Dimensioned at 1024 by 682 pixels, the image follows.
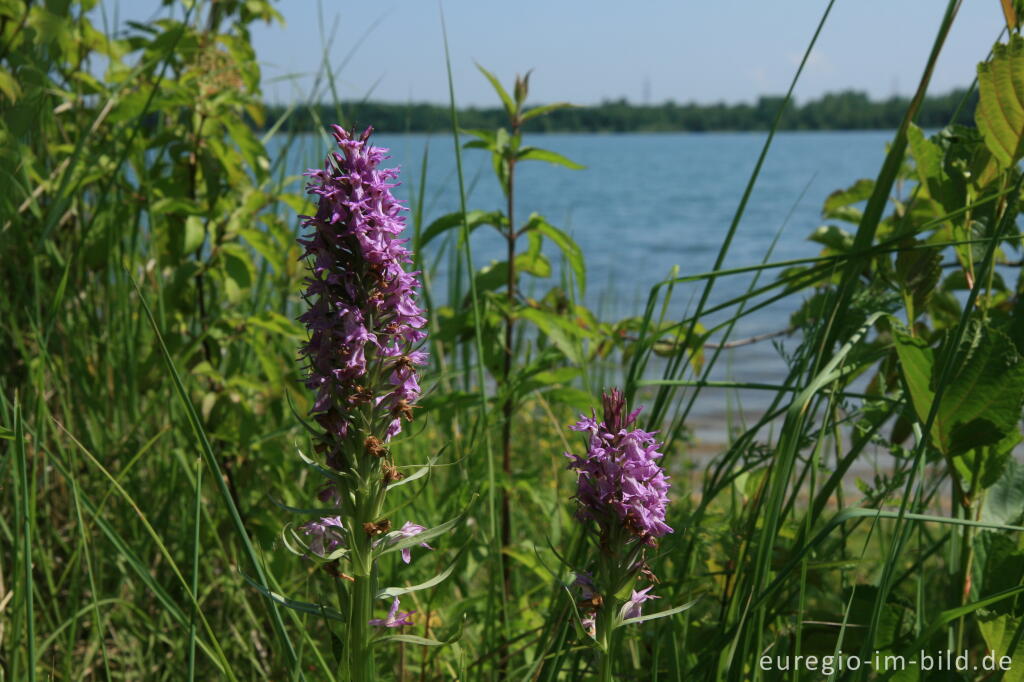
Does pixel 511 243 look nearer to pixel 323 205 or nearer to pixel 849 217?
pixel 849 217

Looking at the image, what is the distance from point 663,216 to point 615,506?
1005 inches

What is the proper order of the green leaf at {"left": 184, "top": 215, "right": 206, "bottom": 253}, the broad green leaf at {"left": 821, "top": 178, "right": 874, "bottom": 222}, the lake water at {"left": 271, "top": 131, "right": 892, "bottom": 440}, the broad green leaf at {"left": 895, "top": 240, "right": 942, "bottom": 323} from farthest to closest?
the lake water at {"left": 271, "top": 131, "right": 892, "bottom": 440}, the green leaf at {"left": 184, "top": 215, "right": 206, "bottom": 253}, the broad green leaf at {"left": 821, "top": 178, "right": 874, "bottom": 222}, the broad green leaf at {"left": 895, "top": 240, "right": 942, "bottom": 323}

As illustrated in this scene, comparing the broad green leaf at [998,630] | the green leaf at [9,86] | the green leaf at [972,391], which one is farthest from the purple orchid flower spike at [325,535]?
the green leaf at [9,86]

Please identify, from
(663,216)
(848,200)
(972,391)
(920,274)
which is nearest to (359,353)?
(972,391)

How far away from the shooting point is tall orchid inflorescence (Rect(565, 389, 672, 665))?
51.4 inches

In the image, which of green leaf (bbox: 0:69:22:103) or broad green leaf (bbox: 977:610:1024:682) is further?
green leaf (bbox: 0:69:22:103)

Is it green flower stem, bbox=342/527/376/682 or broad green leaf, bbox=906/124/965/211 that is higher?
broad green leaf, bbox=906/124/965/211

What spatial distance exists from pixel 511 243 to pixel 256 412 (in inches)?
39.3

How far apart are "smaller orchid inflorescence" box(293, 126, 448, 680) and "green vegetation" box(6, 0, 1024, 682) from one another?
0.02 meters

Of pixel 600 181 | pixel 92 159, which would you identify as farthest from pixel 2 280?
pixel 600 181

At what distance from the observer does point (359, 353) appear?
4.33 feet

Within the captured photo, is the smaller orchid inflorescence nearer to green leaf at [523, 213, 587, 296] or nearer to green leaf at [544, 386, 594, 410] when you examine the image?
green leaf at [544, 386, 594, 410]

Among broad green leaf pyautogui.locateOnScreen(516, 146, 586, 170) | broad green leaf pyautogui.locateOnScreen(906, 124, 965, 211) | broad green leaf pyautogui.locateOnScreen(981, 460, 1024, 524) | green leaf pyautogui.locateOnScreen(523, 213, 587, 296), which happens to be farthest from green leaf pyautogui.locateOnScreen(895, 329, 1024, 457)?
broad green leaf pyautogui.locateOnScreen(516, 146, 586, 170)

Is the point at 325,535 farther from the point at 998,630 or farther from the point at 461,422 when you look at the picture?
the point at 461,422
